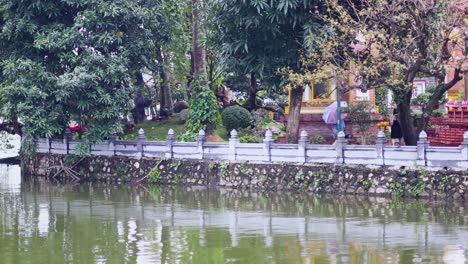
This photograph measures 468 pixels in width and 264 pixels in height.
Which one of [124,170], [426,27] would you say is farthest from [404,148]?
[124,170]

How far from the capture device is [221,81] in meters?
34.1

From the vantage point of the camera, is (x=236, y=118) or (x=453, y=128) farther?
(x=236, y=118)

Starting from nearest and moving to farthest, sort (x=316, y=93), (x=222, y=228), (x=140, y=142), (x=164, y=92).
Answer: (x=222, y=228)
(x=140, y=142)
(x=316, y=93)
(x=164, y=92)

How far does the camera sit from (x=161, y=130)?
33.3m

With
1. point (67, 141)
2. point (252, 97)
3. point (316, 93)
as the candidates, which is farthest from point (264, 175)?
point (252, 97)

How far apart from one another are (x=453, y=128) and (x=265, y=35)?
262 inches

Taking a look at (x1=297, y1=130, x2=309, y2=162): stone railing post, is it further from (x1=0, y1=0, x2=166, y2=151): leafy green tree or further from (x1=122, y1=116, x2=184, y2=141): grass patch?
(x1=122, y1=116, x2=184, y2=141): grass patch

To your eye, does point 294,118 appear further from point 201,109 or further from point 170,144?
point 201,109

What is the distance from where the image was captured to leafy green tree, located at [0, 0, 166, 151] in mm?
27141

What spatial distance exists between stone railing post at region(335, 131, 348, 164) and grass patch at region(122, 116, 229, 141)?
7407 millimetres

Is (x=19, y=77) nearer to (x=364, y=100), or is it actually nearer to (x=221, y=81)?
(x=221, y=81)

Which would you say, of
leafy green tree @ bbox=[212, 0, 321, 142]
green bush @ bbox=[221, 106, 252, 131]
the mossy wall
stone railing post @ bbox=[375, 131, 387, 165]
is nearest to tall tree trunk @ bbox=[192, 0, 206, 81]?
green bush @ bbox=[221, 106, 252, 131]

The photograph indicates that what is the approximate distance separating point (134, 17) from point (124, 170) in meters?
5.24

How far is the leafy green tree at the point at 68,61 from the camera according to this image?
27141 mm
